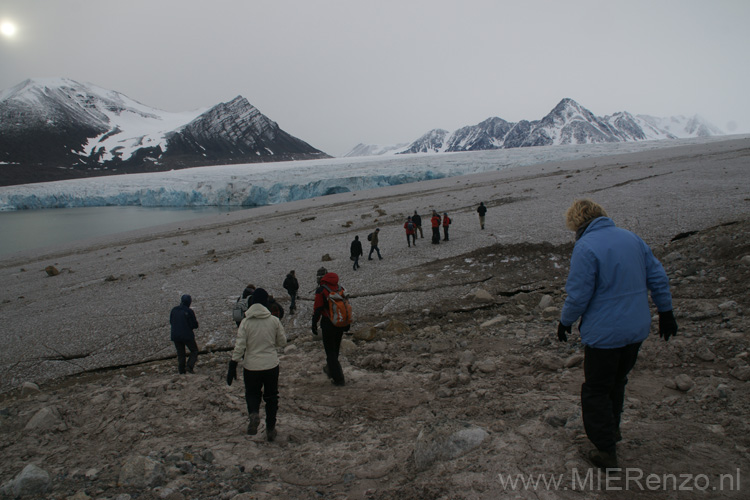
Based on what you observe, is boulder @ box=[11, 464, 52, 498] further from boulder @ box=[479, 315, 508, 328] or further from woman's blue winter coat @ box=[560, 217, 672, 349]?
boulder @ box=[479, 315, 508, 328]

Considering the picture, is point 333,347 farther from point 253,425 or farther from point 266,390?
point 253,425

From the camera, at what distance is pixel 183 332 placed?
6371 millimetres

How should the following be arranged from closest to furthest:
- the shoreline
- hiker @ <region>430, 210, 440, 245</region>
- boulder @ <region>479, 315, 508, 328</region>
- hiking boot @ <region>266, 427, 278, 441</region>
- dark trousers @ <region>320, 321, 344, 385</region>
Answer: hiking boot @ <region>266, 427, 278, 441</region>
dark trousers @ <region>320, 321, 344, 385</region>
boulder @ <region>479, 315, 508, 328</region>
the shoreline
hiker @ <region>430, 210, 440, 245</region>

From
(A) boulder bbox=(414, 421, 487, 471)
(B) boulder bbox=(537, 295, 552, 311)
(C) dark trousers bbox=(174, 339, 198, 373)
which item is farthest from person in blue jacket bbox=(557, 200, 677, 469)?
(C) dark trousers bbox=(174, 339, 198, 373)

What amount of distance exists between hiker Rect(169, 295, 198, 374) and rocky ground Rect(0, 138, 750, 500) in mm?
311

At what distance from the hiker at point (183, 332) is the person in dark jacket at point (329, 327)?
2.44 meters

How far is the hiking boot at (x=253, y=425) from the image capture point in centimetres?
422

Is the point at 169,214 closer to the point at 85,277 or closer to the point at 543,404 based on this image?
the point at 85,277

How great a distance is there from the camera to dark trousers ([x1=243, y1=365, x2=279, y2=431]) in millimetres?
4145

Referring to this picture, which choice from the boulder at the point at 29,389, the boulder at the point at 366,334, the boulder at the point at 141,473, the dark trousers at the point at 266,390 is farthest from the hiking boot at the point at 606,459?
the boulder at the point at 29,389

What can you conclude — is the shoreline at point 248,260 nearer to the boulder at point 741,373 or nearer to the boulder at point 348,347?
the boulder at point 348,347

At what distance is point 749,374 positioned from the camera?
12.5 feet

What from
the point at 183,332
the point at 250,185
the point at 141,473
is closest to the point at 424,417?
the point at 141,473

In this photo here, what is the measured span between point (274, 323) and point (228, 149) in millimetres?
167211
